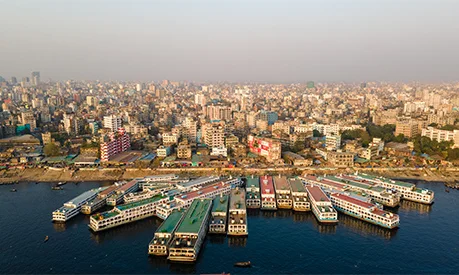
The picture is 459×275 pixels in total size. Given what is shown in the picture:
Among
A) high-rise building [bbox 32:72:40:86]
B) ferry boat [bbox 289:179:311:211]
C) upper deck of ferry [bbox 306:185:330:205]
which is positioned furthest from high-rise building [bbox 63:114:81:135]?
high-rise building [bbox 32:72:40:86]

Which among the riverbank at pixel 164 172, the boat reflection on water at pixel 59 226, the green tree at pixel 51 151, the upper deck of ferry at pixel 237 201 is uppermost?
the green tree at pixel 51 151

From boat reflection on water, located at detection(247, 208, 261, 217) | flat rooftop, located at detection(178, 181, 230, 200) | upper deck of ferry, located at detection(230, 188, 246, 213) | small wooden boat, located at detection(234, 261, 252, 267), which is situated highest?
flat rooftop, located at detection(178, 181, 230, 200)

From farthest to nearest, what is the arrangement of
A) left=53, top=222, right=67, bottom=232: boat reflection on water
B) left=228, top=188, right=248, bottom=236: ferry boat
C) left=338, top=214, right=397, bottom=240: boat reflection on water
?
left=53, top=222, right=67, bottom=232: boat reflection on water → left=338, top=214, right=397, bottom=240: boat reflection on water → left=228, top=188, right=248, bottom=236: ferry boat

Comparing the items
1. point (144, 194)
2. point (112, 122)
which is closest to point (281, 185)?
point (144, 194)

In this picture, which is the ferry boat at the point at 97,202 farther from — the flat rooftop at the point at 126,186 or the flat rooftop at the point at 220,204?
the flat rooftop at the point at 220,204

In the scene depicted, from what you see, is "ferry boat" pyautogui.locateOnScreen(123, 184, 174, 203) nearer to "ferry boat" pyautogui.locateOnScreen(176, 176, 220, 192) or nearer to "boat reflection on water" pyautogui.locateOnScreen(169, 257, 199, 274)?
"ferry boat" pyautogui.locateOnScreen(176, 176, 220, 192)

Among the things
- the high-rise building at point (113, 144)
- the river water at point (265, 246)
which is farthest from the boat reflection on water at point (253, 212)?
the high-rise building at point (113, 144)
